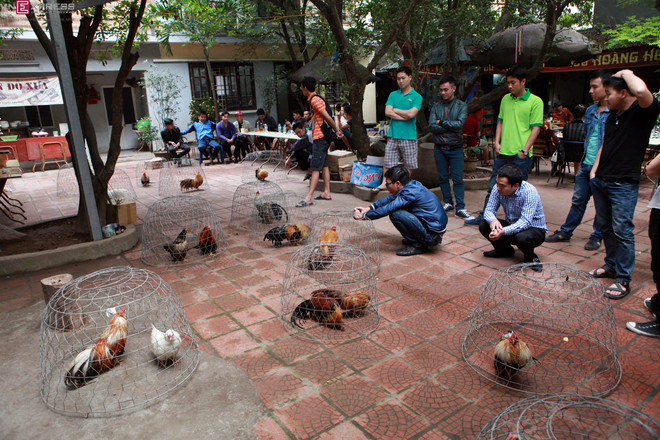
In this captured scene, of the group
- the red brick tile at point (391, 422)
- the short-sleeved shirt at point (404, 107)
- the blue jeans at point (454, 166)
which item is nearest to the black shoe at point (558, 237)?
the blue jeans at point (454, 166)

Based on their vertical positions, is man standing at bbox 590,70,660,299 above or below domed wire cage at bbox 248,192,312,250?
above

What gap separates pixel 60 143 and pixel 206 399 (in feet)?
43.1

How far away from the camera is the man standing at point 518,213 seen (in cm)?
416

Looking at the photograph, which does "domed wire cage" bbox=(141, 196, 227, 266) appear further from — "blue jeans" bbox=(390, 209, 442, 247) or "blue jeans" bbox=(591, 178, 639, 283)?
"blue jeans" bbox=(591, 178, 639, 283)

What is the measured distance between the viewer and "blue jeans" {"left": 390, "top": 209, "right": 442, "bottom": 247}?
15.6ft

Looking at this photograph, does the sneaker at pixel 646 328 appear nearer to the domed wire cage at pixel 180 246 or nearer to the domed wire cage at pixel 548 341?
the domed wire cage at pixel 548 341

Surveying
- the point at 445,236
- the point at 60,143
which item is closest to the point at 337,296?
the point at 445,236

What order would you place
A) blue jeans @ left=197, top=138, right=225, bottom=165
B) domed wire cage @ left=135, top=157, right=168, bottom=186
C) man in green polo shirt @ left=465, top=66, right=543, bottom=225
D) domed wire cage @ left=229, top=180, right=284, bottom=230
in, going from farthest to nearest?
1. blue jeans @ left=197, top=138, right=225, bottom=165
2. domed wire cage @ left=135, top=157, right=168, bottom=186
3. domed wire cage @ left=229, top=180, right=284, bottom=230
4. man in green polo shirt @ left=465, top=66, right=543, bottom=225

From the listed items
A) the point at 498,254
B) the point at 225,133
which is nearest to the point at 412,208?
the point at 498,254

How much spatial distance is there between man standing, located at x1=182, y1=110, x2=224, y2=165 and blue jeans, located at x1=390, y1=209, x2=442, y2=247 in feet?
28.8

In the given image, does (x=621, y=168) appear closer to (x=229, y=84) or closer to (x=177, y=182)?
(x=177, y=182)

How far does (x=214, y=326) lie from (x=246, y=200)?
4.38 meters

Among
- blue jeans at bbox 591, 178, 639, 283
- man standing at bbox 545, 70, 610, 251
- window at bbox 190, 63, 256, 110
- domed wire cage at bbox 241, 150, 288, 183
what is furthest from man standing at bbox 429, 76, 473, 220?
window at bbox 190, 63, 256, 110

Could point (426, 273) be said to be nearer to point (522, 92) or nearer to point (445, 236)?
point (445, 236)
